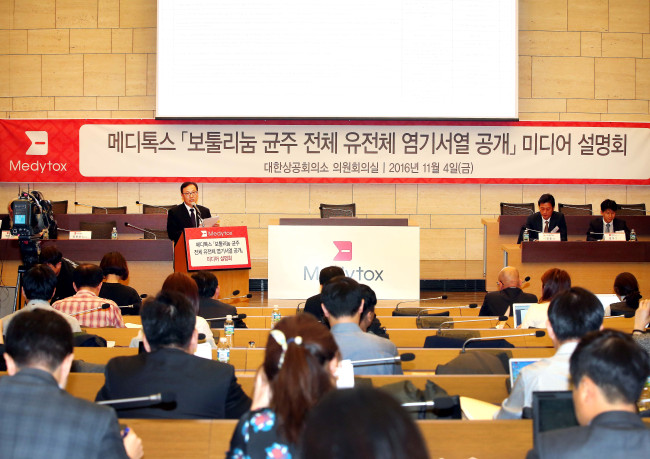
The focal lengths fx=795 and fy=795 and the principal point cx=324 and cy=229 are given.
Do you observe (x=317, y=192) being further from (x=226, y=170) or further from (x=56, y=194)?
(x=56, y=194)

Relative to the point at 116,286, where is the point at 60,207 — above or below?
above

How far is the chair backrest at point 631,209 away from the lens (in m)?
9.78

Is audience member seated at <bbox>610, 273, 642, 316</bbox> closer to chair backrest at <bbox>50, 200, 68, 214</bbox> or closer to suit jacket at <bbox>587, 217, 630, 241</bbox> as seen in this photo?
suit jacket at <bbox>587, 217, 630, 241</bbox>

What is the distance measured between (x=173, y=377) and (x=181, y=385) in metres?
0.04

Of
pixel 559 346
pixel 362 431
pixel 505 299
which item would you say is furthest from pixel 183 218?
pixel 362 431

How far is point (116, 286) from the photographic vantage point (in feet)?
18.0

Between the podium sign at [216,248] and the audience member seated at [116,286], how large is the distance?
1.45m

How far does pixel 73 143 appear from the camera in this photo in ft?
34.4

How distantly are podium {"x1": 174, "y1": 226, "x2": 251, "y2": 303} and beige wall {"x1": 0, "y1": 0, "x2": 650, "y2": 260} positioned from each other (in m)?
3.24

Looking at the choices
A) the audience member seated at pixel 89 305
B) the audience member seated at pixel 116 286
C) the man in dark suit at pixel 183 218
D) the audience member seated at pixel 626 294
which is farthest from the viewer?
the man in dark suit at pixel 183 218

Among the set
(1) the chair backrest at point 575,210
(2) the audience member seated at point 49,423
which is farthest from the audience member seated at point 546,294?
(1) the chair backrest at point 575,210

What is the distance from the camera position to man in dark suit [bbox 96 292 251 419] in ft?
8.37

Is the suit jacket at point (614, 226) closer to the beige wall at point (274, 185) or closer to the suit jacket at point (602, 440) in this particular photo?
the beige wall at point (274, 185)

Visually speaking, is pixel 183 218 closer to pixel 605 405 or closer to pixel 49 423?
pixel 49 423
